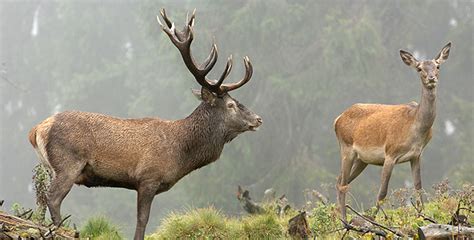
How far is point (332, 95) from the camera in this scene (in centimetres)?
2731

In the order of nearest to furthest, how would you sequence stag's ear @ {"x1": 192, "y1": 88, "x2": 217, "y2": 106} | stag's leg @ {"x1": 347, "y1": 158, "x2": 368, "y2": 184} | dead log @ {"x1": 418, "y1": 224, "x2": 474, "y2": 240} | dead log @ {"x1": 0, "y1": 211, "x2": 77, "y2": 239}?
dead log @ {"x1": 418, "y1": 224, "x2": 474, "y2": 240}
dead log @ {"x1": 0, "y1": 211, "x2": 77, "y2": 239}
stag's ear @ {"x1": 192, "y1": 88, "x2": 217, "y2": 106}
stag's leg @ {"x1": 347, "y1": 158, "x2": 368, "y2": 184}

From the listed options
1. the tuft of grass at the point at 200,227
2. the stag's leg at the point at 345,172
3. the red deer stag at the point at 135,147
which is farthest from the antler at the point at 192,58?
the stag's leg at the point at 345,172

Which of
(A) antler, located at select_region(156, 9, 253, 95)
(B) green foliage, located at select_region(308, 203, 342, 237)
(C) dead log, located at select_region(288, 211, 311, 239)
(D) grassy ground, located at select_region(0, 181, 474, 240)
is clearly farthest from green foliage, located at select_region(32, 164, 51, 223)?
(B) green foliage, located at select_region(308, 203, 342, 237)

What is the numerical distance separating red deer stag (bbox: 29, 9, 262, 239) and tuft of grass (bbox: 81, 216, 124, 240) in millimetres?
760

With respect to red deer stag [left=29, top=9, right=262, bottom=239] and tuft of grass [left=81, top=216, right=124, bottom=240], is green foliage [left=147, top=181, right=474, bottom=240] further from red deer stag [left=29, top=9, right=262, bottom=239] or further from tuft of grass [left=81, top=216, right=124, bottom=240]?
red deer stag [left=29, top=9, right=262, bottom=239]

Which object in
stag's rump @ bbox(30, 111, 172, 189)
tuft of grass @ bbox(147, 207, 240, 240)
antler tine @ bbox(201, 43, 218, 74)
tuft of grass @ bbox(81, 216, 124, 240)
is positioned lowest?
tuft of grass @ bbox(81, 216, 124, 240)

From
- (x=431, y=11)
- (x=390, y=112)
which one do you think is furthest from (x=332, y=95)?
(x=390, y=112)

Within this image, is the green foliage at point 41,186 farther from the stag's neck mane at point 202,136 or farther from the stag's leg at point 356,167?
the stag's leg at point 356,167

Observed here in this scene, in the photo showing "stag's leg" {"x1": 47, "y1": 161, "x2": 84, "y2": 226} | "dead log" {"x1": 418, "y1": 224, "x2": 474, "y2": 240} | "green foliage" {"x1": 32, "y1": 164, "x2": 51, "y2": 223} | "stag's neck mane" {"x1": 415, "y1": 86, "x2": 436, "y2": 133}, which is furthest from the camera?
"stag's neck mane" {"x1": 415, "y1": 86, "x2": 436, "y2": 133}

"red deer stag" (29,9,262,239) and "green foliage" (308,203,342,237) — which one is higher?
"red deer stag" (29,9,262,239)

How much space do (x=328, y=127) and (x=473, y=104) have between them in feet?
17.3

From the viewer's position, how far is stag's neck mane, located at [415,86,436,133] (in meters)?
8.55

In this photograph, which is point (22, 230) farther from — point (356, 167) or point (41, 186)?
point (356, 167)

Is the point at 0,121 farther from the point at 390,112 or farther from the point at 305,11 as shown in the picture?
the point at 390,112
